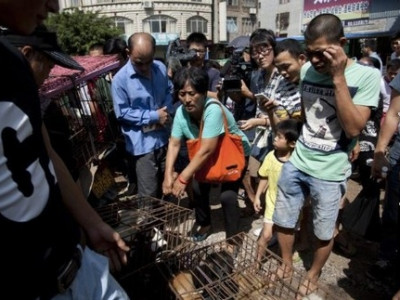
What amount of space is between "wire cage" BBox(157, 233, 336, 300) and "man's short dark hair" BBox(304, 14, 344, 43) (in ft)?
4.13

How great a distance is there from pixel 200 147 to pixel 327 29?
1.28m

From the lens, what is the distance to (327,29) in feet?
6.39

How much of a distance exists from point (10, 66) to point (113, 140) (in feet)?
10.5

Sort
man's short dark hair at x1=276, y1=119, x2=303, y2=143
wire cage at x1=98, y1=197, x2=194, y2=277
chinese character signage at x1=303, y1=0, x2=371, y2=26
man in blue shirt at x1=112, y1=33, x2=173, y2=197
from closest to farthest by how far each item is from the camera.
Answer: wire cage at x1=98, y1=197, x2=194, y2=277, man's short dark hair at x1=276, y1=119, x2=303, y2=143, man in blue shirt at x1=112, y1=33, x2=173, y2=197, chinese character signage at x1=303, y1=0, x2=371, y2=26

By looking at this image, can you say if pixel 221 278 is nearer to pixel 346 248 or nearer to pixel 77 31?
pixel 346 248

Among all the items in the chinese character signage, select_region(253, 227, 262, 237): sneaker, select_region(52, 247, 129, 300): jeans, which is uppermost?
the chinese character signage

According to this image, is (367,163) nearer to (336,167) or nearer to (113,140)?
(336,167)

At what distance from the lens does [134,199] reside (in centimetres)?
254

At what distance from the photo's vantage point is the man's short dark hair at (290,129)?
2823 millimetres

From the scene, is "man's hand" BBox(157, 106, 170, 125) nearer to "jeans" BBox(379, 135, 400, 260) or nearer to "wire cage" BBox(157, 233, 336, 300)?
"wire cage" BBox(157, 233, 336, 300)

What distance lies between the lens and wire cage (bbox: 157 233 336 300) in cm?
176

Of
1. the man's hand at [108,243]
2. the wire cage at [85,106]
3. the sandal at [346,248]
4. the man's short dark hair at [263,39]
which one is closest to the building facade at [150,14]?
the wire cage at [85,106]

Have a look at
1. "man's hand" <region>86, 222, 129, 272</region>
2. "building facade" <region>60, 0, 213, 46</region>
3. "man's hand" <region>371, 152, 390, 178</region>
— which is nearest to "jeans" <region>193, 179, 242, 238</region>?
"man's hand" <region>371, 152, 390, 178</region>

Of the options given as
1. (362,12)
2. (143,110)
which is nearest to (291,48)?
(143,110)
